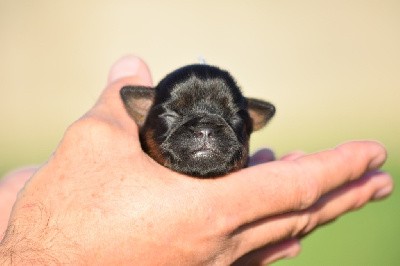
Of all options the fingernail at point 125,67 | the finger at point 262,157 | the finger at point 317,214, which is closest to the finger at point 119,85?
the fingernail at point 125,67

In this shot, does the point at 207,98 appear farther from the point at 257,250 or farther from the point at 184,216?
the point at 184,216

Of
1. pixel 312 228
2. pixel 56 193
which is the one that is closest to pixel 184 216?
pixel 56 193

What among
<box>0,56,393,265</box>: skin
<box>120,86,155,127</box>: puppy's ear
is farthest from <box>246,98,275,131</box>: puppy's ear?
<box>0,56,393,265</box>: skin

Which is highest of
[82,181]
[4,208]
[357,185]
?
[82,181]

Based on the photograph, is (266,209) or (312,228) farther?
(312,228)

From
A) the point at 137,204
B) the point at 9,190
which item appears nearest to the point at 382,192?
the point at 137,204

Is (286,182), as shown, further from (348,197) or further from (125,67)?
(125,67)

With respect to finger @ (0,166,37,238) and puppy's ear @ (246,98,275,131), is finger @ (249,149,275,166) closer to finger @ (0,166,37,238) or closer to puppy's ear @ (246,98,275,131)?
puppy's ear @ (246,98,275,131)
